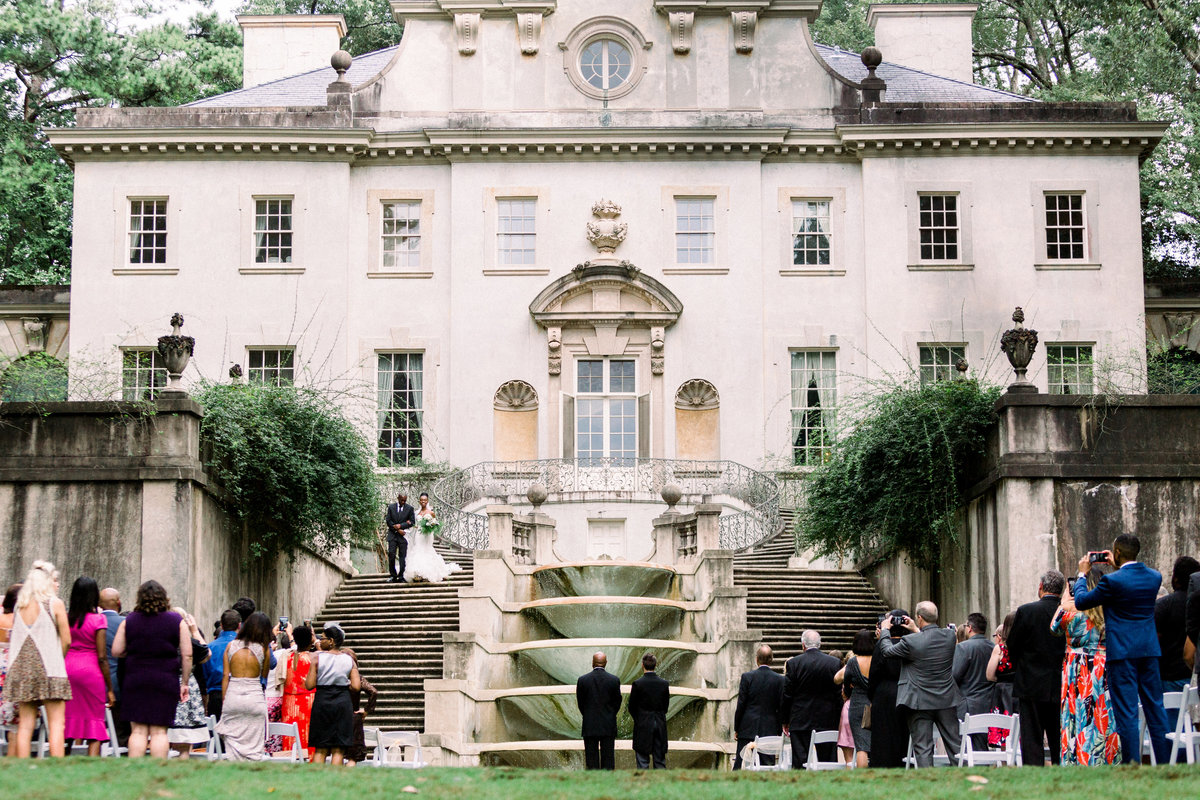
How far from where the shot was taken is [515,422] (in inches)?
1459

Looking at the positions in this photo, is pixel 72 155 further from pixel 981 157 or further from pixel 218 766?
pixel 218 766

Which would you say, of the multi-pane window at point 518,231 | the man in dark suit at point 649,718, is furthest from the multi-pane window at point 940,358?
the man in dark suit at point 649,718

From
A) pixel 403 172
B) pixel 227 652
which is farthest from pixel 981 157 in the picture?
pixel 227 652

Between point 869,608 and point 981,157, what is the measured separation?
14.0 metres

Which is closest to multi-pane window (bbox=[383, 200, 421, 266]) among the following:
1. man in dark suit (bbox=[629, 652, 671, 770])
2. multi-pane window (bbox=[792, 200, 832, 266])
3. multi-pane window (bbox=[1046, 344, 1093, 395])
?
multi-pane window (bbox=[792, 200, 832, 266])

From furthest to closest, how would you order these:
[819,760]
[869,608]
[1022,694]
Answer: [869,608] < [819,760] < [1022,694]

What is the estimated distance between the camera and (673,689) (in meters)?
21.4

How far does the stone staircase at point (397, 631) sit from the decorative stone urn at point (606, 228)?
32.5 ft

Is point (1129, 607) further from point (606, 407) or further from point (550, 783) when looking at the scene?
point (606, 407)

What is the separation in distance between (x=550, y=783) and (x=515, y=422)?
24.7m

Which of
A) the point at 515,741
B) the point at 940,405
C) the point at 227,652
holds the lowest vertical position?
the point at 515,741

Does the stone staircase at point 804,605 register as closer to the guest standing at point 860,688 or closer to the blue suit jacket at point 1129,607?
the guest standing at point 860,688

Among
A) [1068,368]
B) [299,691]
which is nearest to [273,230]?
[1068,368]

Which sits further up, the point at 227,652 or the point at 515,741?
the point at 227,652
